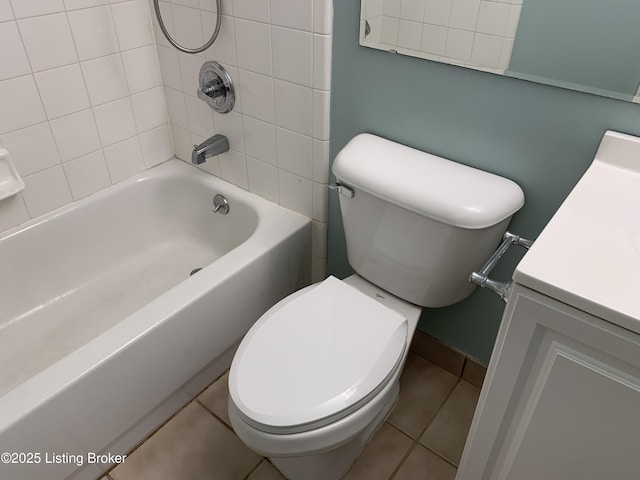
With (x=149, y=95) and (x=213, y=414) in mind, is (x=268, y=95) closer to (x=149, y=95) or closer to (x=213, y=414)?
(x=149, y=95)

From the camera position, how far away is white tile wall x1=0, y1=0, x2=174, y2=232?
1.38 meters

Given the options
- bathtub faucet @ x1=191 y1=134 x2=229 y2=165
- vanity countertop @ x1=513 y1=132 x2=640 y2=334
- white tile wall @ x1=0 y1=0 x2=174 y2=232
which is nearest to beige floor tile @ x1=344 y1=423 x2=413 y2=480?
vanity countertop @ x1=513 y1=132 x2=640 y2=334

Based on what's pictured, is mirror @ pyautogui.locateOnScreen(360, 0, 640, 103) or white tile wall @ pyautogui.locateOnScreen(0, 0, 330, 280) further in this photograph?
white tile wall @ pyautogui.locateOnScreen(0, 0, 330, 280)

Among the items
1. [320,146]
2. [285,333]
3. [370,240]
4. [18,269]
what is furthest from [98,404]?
[320,146]

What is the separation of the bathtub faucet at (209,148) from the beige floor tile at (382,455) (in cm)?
99

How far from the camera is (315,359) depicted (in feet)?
3.61

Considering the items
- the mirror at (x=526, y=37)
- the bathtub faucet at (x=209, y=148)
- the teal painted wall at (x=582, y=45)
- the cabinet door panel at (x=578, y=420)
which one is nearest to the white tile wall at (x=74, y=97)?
the bathtub faucet at (x=209, y=148)

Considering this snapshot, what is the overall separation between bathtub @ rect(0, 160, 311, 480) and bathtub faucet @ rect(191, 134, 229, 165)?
6.1 inches

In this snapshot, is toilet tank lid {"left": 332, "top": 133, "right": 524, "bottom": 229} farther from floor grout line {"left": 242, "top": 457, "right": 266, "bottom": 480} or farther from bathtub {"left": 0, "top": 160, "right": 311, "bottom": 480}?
floor grout line {"left": 242, "top": 457, "right": 266, "bottom": 480}

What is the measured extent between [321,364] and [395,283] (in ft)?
1.10

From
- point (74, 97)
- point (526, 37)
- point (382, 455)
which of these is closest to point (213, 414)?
point (382, 455)

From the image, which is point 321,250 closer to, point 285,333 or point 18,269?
point 285,333

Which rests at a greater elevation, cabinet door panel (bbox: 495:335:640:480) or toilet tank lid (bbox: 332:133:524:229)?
toilet tank lid (bbox: 332:133:524:229)

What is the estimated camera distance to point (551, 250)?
757mm
